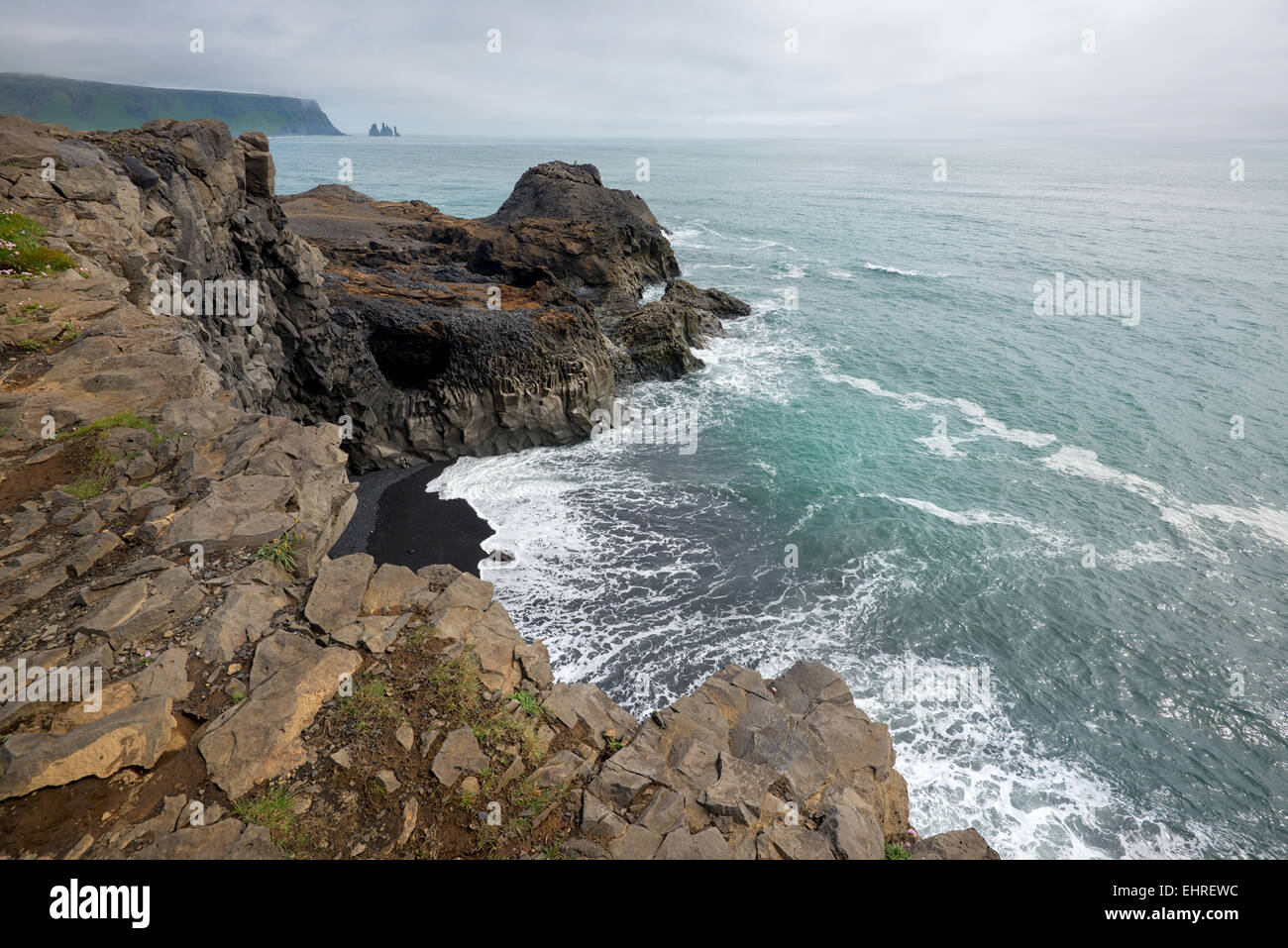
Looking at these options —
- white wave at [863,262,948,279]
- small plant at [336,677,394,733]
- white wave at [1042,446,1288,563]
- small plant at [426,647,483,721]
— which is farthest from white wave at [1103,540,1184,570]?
white wave at [863,262,948,279]

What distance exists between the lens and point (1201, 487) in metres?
24.0

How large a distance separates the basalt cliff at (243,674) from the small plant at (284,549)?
0.13ft

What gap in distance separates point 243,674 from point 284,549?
2313 millimetres

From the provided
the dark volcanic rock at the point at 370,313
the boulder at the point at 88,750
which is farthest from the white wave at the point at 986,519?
the boulder at the point at 88,750

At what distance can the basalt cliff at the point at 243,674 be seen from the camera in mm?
6836

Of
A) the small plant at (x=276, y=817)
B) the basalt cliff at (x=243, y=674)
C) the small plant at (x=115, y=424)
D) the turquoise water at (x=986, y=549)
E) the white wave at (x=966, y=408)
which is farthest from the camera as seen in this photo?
the white wave at (x=966, y=408)

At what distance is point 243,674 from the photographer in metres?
8.12

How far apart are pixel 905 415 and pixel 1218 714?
18.1 meters

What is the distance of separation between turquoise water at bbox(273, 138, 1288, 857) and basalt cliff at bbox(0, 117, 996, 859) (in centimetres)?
592

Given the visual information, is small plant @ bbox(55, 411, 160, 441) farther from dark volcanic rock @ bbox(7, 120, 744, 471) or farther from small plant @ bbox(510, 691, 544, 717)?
small plant @ bbox(510, 691, 544, 717)

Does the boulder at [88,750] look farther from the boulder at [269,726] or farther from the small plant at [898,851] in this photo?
the small plant at [898,851]

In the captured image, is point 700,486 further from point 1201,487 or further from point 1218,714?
point 1201,487

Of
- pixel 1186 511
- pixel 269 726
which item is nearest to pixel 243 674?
pixel 269 726
